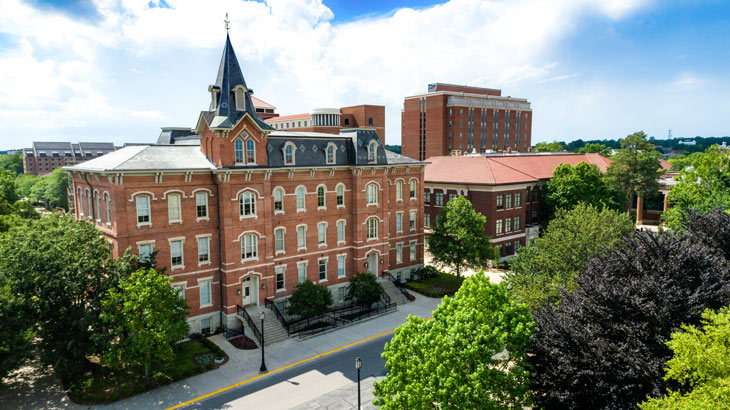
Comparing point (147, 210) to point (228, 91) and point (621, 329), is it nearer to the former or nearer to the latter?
point (228, 91)

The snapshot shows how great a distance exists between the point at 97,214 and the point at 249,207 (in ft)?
33.2

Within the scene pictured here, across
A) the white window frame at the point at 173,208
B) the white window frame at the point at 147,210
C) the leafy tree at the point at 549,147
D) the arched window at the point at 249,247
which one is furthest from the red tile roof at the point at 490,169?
the leafy tree at the point at 549,147

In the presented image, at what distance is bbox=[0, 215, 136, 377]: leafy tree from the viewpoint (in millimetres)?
22422

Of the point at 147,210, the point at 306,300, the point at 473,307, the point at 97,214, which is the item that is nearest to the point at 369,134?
the point at 306,300

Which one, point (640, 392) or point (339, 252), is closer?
point (640, 392)

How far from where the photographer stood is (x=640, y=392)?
15570 mm

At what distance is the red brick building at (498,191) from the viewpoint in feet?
162

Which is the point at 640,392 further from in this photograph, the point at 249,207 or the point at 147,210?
the point at 147,210

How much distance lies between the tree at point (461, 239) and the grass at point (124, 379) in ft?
73.1

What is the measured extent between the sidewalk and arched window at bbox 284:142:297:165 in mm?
13004

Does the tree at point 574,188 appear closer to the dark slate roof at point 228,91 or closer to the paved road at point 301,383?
the paved road at point 301,383

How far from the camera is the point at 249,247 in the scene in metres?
32.2

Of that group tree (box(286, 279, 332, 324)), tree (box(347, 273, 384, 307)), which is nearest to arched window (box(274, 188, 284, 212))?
tree (box(286, 279, 332, 324))

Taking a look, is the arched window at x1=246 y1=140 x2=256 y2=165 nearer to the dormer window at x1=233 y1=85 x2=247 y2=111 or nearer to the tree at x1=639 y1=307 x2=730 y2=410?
the dormer window at x1=233 y1=85 x2=247 y2=111
